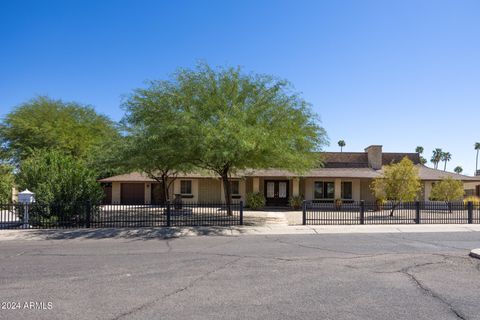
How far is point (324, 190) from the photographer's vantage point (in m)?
32.8

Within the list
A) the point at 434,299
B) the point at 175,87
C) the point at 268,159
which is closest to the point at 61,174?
the point at 175,87

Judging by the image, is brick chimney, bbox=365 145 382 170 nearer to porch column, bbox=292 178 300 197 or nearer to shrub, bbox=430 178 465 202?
porch column, bbox=292 178 300 197

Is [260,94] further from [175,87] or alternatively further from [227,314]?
[227,314]

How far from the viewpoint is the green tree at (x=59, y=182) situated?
58.1 feet

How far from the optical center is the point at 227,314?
19.6 ft

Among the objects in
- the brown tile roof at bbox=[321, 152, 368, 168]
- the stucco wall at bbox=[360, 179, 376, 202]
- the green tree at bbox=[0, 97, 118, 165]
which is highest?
the green tree at bbox=[0, 97, 118, 165]

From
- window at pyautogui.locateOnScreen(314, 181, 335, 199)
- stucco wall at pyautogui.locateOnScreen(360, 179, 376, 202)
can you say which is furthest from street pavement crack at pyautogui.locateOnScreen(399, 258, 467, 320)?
stucco wall at pyautogui.locateOnScreen(360, 179, 376, 202)

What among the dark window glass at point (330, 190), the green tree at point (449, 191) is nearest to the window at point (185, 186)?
the dark window glass at point (330, 190)

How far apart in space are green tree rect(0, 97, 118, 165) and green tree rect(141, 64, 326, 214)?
1953 cm

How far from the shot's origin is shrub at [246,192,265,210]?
30562 millimetres

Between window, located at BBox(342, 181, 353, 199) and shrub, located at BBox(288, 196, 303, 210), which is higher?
window, located at BBox(342, 181, 353, 199)

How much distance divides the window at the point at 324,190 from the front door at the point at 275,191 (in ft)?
7.98

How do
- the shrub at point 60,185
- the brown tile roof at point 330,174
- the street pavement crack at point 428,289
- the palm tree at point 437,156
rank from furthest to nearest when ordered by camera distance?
the palm tree at point 437,156 < the brown tile roof at point 330,174 < the shrub at point 60,185 < the street pavement crack at point 428,289

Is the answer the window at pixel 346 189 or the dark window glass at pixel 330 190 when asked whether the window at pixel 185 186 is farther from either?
the window at pixel 346 189
